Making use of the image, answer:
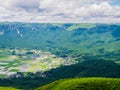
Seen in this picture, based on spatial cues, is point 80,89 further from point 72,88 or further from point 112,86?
point 112,86

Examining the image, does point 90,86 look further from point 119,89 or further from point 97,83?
point 119,89

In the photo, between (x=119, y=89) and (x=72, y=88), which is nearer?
(x=119, y=89)

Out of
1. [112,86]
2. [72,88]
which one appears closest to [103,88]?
[112,86]

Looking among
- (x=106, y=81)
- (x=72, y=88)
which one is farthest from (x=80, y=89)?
(x=106, y=81)

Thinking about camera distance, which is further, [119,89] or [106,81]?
[106,81]

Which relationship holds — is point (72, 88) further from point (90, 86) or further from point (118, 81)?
point (118, 81)

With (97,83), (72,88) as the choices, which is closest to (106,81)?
(97,83)

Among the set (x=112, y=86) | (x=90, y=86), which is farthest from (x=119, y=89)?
(x=90, y=86)
